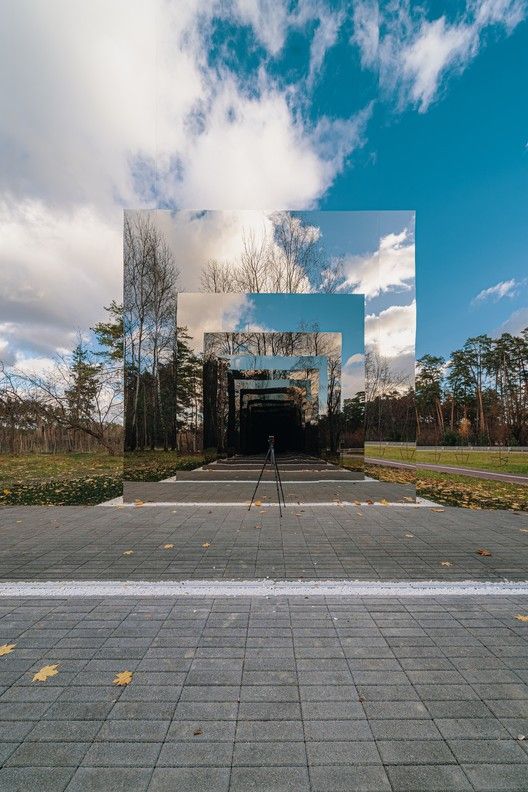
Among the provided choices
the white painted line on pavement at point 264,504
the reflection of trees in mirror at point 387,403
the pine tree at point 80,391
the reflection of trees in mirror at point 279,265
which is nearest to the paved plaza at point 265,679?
the white painted line on pavement at point 264,504

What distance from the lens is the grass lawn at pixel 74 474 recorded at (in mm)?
7094

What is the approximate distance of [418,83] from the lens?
6781 millimetres

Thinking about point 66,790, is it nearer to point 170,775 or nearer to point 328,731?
point 170,775

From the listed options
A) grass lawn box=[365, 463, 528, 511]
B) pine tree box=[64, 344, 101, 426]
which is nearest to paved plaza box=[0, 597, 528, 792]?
grass lawn box=[365, 463, 528, 511]

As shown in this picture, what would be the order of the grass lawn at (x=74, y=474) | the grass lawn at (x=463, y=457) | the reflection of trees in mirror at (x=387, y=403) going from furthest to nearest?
the grass lawn at (x=463, y=457)
the reflection of trees in mirror at (x=387, y=403)
the grass lawn at (x=74, y=474)

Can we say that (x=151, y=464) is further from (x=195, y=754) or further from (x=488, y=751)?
(x=488, y=751)

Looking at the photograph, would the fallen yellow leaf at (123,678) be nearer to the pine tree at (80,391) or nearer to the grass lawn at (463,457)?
the grass lawn at (463,457)

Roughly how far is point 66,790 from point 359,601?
2.09 m

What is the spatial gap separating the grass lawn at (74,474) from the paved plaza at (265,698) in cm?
469

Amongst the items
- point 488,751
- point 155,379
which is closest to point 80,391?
point 155,379

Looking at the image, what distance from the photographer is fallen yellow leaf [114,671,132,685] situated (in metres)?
2.00

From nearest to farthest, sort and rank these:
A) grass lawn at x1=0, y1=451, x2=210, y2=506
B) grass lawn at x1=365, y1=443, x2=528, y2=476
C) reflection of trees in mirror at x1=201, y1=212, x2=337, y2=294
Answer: reflection of trees in mirror at x1=201, y1=212, x2=337, y2=294, grass lawn at x1=0, y1=451, x2=210, y2=506, grass lawn at x1=365, y1=443, x2=528, y2=476

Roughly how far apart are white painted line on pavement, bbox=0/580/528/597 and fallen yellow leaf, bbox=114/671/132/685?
0.95 m

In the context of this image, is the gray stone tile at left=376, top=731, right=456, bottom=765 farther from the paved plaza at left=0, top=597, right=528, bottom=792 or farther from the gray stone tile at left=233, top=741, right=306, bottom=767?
the gray stone tile at left=233, top=741, right=306, bottom=767
